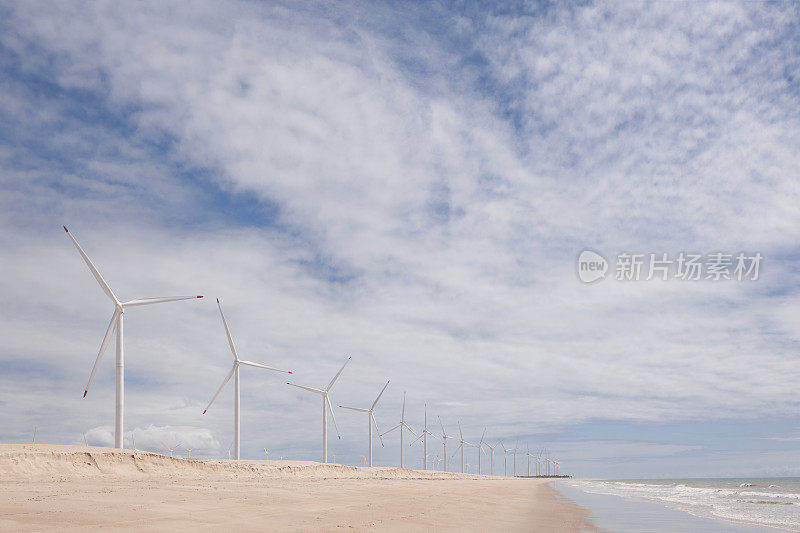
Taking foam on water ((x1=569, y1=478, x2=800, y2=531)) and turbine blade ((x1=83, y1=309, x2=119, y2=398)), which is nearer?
foam on water ((x1=569, y1=478, x2=800, y2=531))

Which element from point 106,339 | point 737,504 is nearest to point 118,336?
point 106,339

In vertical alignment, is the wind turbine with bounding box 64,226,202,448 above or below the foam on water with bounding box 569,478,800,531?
above

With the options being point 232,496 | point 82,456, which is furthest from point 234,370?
point 232,496

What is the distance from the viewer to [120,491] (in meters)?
20.2

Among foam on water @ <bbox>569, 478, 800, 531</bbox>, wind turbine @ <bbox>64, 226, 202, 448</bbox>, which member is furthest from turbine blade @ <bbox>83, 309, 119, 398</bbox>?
foam on water @ <bbox>569, 478, 800, 531</bbox>

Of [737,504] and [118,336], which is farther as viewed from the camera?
[118,336]

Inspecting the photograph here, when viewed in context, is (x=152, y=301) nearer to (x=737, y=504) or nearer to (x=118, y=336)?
(x=118, y=336)

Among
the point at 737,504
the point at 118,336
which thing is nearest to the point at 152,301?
the point at 118,336

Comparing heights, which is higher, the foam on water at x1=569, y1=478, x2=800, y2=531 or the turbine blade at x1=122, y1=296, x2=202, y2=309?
the turbine blade at x1=122, y1=296, x2=202, y2=309

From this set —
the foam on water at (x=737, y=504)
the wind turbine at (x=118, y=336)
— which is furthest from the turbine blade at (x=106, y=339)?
the foam on water at (x=737, y=504)

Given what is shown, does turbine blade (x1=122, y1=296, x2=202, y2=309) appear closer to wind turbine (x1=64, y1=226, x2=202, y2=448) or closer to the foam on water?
wind turbine (x1=64, y1=226, x2=202, y2=448)

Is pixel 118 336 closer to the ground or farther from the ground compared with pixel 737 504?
farther from the ground

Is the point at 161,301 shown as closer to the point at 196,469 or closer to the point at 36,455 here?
the point at 196,469

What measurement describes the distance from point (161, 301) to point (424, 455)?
11986 cm
